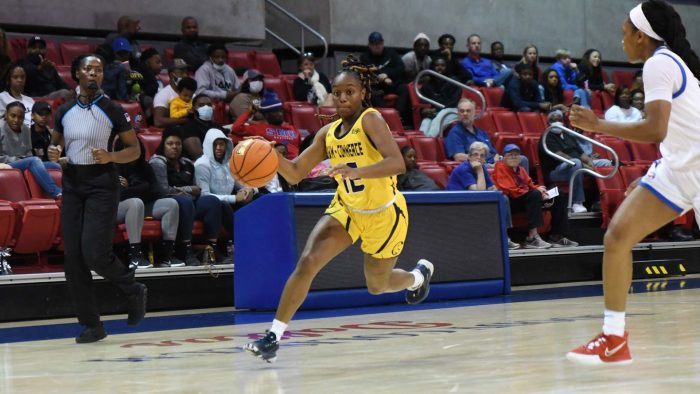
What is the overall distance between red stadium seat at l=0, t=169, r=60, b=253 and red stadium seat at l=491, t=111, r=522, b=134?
7.81 meters

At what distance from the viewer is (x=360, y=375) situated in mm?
5254

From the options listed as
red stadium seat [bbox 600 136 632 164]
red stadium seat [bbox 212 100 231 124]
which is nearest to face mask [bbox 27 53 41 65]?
red stadium seat [bbox 212 100 231 124]

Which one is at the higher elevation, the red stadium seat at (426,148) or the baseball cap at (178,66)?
the baseball cap at (178,66)

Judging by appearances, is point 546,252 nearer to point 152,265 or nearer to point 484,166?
point 484,166

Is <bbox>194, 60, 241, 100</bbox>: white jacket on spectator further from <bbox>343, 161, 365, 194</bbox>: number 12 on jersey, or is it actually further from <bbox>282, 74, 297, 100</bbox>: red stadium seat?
<bbox>343, 161, 365, 194</bbox>: number 12 on jersey

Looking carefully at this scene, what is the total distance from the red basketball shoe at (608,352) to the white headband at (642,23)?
1.44m

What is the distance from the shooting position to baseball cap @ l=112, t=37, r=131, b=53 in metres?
13.3

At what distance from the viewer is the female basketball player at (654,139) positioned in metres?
5.01

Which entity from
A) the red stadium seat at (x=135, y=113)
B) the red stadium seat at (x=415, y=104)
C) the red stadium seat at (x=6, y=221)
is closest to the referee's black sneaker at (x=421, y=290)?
the red stadium seat at (x=6, y=221)

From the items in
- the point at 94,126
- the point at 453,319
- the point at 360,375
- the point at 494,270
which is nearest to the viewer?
the point at 360,375

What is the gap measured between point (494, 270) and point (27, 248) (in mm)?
4732

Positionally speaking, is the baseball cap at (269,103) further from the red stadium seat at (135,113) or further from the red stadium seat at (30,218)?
the red stadium seat at (30,218)

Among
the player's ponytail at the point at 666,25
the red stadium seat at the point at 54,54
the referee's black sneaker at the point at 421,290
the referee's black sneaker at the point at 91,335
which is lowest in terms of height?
the referee's black sneaker at the point at 91,335

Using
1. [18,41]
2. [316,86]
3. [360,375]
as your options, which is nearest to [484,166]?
[316,86]
